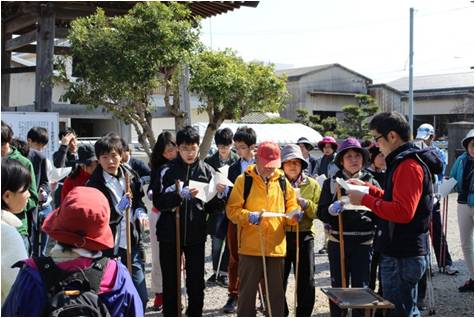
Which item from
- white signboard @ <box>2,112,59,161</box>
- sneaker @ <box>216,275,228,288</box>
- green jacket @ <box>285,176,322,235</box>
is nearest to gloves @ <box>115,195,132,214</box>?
green jacket @ <box>285,176,322,235</box>

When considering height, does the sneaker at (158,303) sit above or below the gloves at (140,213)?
below

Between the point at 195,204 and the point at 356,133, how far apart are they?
1995cm

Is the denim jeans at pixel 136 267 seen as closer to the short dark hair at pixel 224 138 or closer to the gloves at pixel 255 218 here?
the gloves at pixel 255 218

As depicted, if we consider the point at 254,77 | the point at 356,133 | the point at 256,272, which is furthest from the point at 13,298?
the point at 356,133

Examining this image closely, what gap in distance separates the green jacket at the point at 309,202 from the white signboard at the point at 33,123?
503cm

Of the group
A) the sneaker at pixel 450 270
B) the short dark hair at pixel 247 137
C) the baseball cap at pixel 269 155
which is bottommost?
the sneaker at pixel 450 270

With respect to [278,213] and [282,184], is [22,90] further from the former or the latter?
[278,213]

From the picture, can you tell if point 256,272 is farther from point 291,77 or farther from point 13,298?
point 291,77

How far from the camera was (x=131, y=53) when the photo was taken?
299 inches

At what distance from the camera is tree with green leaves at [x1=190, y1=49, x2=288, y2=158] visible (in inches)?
316

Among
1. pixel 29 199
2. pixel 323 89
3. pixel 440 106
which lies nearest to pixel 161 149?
pixel 29 199

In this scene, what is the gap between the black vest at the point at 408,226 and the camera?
349cm

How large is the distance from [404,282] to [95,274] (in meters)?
2.15

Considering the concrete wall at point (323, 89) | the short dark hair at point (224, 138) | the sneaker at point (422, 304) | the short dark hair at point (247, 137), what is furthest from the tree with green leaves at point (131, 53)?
the concrete wall at point (323, 89)
